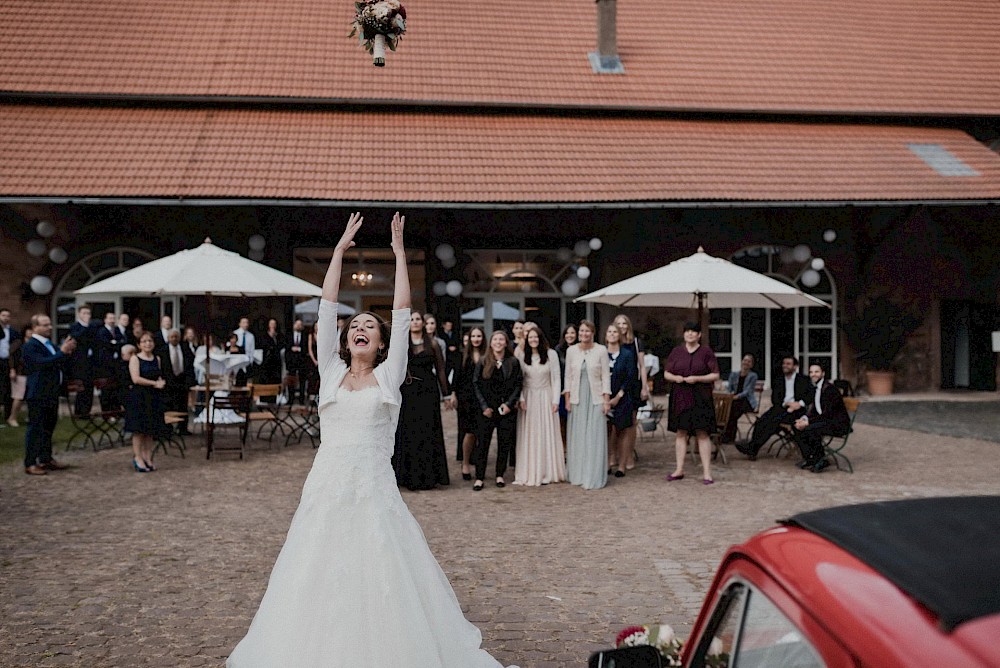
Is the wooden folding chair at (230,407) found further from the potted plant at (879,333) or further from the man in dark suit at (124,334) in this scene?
the potted plant at (879,333)

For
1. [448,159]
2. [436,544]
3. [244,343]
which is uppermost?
[448,159]

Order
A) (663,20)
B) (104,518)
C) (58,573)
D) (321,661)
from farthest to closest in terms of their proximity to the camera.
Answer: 1. (663,20)
2. (104,518)
3. (58,573)
4. (321,661)

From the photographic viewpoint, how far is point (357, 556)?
399cm

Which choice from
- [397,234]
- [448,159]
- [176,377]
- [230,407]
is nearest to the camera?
[397,234]

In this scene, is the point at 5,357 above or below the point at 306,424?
above

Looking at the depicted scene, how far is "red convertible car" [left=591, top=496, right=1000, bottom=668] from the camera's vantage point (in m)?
1.43

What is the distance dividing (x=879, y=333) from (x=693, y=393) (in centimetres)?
1099

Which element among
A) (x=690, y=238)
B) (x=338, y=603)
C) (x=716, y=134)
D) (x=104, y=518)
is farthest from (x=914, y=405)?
(x=338, y=603)

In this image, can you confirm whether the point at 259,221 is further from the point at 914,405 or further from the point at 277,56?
the point at 914,405

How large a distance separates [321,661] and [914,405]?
55.6 ft

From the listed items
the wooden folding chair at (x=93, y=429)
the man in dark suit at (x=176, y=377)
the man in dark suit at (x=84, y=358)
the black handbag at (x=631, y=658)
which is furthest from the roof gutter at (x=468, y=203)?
the black handbag at (x=631, y=658)

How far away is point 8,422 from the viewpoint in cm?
1485

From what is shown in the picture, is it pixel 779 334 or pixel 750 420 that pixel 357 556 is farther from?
pixel 779 334

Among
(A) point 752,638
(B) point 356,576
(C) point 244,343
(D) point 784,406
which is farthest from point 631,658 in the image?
(C) point 244,343
